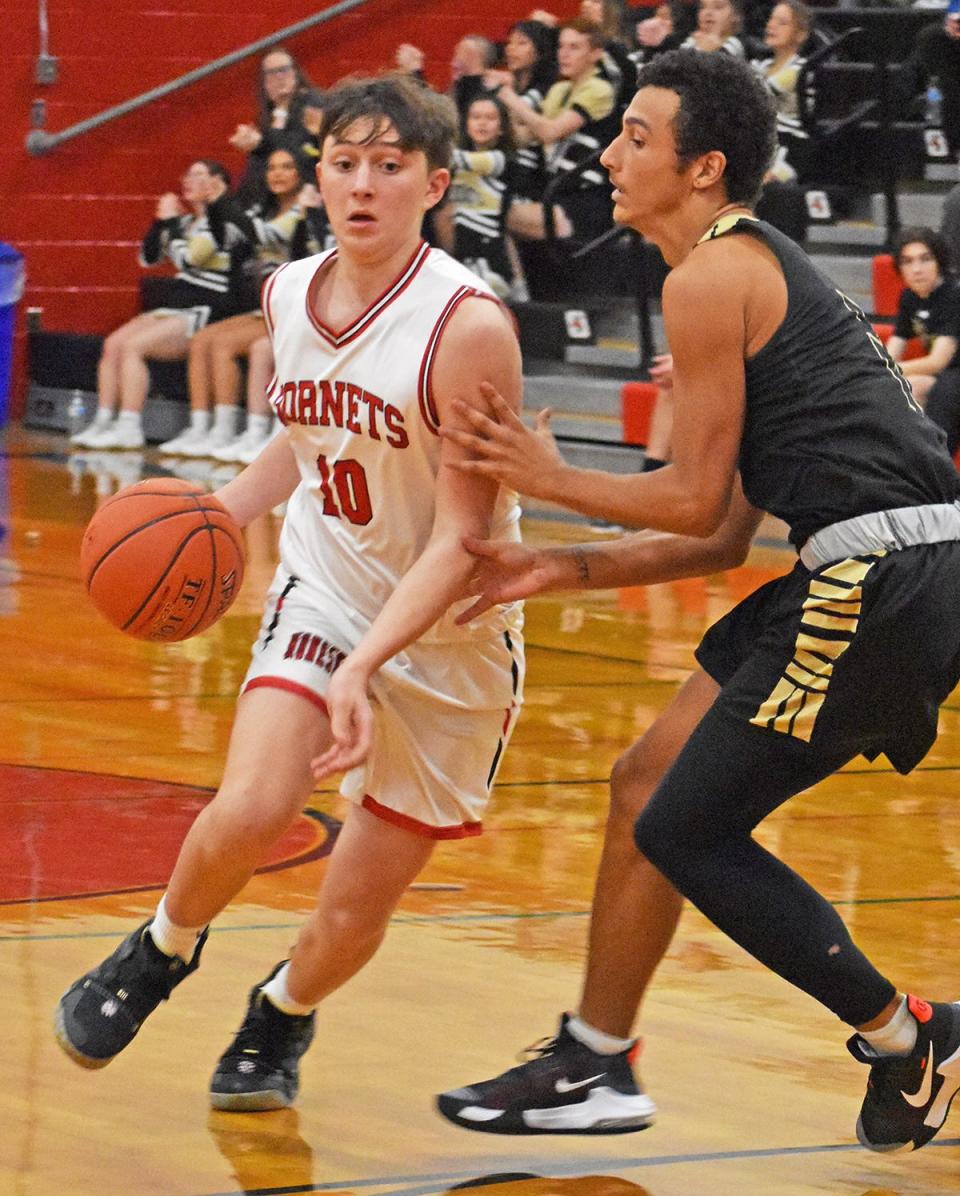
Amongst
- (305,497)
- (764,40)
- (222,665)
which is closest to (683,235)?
(305,497)

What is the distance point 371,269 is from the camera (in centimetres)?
361

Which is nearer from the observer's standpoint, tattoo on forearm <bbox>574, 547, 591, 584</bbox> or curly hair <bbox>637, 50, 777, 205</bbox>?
curly hair <bbox>637, 50, 777, 205</bbox>

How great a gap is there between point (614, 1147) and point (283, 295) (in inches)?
56.2

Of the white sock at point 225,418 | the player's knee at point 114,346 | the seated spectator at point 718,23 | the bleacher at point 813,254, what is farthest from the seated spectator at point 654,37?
the player's knee at point 114,346

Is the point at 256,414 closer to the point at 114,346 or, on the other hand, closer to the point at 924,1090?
the point at 114,346

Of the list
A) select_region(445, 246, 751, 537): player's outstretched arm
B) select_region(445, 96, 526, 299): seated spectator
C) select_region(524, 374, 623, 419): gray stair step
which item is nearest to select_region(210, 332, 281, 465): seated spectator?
select_region(445, 96, 526, 299): seated spectator

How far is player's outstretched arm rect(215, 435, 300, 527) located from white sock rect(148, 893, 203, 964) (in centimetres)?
69

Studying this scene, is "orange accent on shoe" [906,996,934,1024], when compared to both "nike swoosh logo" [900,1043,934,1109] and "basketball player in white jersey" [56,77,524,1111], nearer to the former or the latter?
"nike swoosh logo" [900,1043,934,1109]

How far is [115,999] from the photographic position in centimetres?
347

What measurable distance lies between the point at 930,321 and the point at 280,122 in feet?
16.8

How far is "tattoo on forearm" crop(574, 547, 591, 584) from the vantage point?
3393mm

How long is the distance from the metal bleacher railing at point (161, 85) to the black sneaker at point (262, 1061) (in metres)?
11.9

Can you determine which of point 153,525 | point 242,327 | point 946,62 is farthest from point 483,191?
point 153,525

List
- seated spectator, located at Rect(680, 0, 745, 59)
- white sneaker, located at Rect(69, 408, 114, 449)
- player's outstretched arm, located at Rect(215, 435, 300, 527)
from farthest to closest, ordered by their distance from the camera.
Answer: white sneaker, located at Rect(69, 408, 114, 449) < seated spectator, located at Rect(680, 0, 745, 59) < player's outstretched arm, located at Rect(215, 435, 300, 527)
